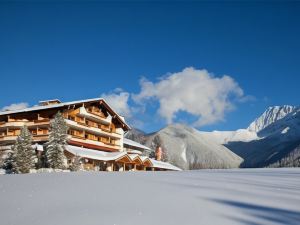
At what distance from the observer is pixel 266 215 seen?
802 cm

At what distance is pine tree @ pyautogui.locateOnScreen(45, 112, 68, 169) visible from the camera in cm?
3906

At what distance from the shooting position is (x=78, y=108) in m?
53.5

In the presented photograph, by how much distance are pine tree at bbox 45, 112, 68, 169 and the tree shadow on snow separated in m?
32.3

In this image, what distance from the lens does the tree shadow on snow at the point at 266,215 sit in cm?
761

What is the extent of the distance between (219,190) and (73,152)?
36600 millimetres

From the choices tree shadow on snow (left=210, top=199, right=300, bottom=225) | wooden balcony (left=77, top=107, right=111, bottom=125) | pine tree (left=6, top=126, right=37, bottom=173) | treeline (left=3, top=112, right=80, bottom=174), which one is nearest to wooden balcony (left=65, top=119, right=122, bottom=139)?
wooden balcony (left=77, top=107, right=111, bottom=125)

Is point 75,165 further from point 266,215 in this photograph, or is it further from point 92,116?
point 266,215

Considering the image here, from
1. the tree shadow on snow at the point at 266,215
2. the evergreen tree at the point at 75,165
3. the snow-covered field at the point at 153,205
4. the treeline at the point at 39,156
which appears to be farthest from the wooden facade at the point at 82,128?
the tree shadow on snow at the point at 266,215

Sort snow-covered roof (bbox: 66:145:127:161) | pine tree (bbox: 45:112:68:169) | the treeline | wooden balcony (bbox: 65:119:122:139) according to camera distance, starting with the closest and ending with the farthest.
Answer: the treeline
pine tree (bbox: 45:112:68:169)
snow-covered roof (bbox: 66:145:127:161)
wooden balcony (bbox: 65:119:122:139)

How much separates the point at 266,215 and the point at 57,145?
34003 mm

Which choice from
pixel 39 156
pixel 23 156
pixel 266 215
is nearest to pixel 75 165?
pixel 23 156

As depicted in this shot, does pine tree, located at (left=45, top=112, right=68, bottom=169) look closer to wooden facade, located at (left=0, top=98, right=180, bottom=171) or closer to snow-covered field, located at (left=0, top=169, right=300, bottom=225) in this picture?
wooden facade, located at (left=0, top=98, right=180, bottom=171)

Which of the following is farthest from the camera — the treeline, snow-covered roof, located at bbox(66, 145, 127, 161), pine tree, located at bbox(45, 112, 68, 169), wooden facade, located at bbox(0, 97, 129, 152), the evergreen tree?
wooden facade, located at bbox(0, 97, 129, 152)

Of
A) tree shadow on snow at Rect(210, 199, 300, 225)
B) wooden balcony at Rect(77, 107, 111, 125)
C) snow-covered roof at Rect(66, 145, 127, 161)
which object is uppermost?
wooden balcony at Rect(77, 107, 111, 125)
